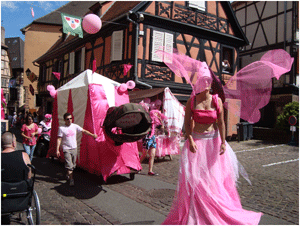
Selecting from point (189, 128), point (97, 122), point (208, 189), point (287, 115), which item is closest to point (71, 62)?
point (97, 122)

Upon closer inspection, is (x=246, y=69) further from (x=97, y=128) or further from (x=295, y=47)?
(x=295, y=47)

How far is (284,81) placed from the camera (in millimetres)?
18500

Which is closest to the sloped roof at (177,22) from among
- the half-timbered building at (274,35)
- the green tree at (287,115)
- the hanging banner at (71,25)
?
the half-timbered building at (274,35)

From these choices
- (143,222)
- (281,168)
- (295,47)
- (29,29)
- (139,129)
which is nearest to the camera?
(143,222)

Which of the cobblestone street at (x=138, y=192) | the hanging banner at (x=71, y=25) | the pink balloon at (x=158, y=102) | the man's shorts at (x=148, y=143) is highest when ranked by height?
the hanging banner at (x=71, y=25)

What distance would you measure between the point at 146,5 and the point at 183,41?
2848mm

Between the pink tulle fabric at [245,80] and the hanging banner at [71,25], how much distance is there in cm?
650

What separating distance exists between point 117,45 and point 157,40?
2178 millimetres

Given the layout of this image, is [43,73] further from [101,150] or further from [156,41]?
[101,150]

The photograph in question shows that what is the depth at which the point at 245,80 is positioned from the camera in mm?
3658

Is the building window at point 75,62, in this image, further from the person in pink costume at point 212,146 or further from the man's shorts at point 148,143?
the person in pink costume at point 212,146

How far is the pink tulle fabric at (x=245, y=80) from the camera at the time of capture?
3.51 m

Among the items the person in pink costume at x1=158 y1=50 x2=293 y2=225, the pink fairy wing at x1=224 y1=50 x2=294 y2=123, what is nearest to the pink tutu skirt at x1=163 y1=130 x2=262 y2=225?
the person in pink costume at x1=158 y1=50 x2=293 y2=225

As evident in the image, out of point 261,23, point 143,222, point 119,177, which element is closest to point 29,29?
point 261,23
